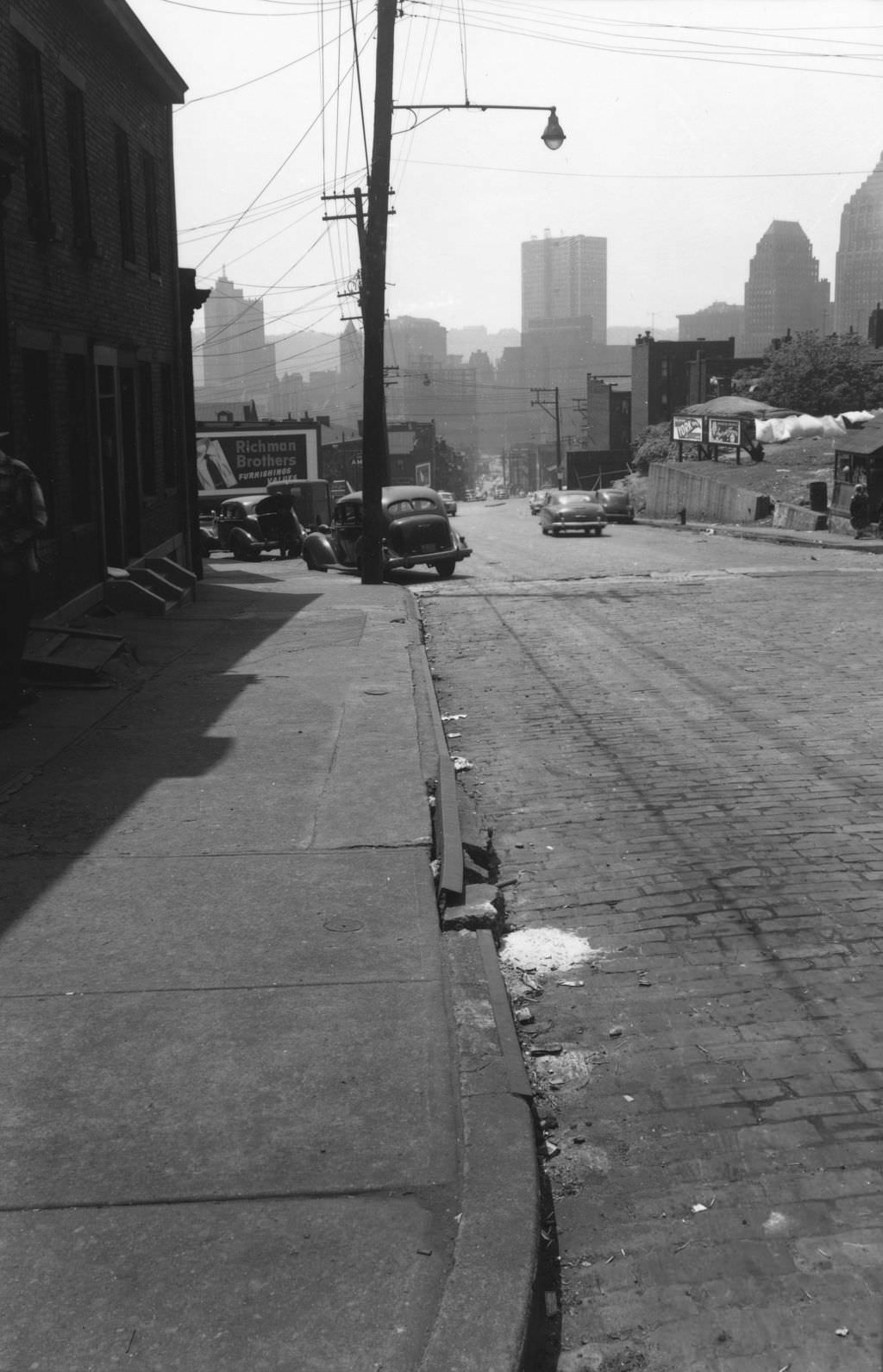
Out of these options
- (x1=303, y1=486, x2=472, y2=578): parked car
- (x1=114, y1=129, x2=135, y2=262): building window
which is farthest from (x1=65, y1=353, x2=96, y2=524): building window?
(x1=303, y1=486, x2=472, y2=578): parked car

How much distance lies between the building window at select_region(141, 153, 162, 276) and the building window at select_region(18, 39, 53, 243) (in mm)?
5997

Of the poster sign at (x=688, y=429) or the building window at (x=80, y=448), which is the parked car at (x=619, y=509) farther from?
the building window at (x=80, y=448)

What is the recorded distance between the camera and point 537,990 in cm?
583

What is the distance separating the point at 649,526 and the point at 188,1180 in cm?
4843

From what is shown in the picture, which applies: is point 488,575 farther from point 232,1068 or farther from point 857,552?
point 232,1068

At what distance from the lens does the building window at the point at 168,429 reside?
23031mm

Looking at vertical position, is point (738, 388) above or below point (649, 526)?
above

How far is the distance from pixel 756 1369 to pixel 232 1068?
2156mm

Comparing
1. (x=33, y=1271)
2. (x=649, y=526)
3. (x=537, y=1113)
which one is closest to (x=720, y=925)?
(x=537, y=1113)

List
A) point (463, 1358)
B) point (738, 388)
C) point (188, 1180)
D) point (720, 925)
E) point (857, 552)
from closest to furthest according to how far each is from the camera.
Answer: point (463, 1358) → point (188, 1180) → point (720, 925) → point (857, 552) → point (738, 388)

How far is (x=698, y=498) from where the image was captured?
170 feet

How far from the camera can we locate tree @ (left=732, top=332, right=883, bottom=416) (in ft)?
208

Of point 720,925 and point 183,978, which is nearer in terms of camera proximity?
point 183,978

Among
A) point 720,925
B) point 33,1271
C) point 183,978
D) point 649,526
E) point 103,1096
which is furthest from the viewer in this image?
point 649,526
